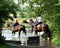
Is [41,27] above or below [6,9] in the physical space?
below

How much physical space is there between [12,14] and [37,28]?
18.1 ft

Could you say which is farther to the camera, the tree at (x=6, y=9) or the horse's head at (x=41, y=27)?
the horse's head at (x=41, y=27)

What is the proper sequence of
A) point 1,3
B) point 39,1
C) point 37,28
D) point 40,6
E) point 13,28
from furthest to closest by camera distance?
point 13,28, point 37,28, point 40,6, point 39,1, point 1,3

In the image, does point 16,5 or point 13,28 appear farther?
point 13,28

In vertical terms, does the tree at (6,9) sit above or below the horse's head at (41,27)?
above

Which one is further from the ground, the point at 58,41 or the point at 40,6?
the point at 40,6

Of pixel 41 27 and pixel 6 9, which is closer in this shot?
pixel 6 9

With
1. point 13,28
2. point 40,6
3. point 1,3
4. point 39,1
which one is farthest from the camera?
point 13,28

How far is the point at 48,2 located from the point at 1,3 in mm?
3579

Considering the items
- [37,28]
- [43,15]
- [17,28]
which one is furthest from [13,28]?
[43,15]

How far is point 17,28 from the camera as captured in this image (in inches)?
1121

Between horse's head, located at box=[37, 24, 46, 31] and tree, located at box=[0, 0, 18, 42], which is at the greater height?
tree, located at box=[0, 0, 18, 42]

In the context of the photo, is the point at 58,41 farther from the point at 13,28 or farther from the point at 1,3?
the point at 13,28

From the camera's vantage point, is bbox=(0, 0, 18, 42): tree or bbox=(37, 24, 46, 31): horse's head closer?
bbox=(0, 0, 18, 42): tree
